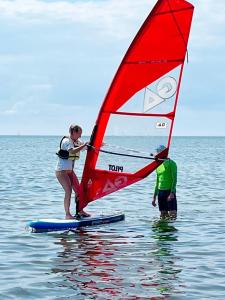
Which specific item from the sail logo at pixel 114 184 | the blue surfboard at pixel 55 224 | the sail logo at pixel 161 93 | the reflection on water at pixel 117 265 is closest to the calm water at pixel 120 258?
the reflection on water at pixel 117 265

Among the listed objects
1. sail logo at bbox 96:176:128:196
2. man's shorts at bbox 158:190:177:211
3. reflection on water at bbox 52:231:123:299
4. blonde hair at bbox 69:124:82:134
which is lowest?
reflection on water at bbox 52:231:123:299

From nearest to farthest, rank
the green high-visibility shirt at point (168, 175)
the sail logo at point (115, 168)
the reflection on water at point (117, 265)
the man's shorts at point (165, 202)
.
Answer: the reflection on water at point (117, 265), the sail logo at point (115, 168), the green high-visibility shirt at point (168, 175), the man's shorts at point (165, 202)

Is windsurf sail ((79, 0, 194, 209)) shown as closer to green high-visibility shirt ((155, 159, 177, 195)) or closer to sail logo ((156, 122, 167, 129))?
sail logo ((156, 122, 167, 129))

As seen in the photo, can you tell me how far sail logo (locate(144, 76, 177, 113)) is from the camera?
14.0 metres

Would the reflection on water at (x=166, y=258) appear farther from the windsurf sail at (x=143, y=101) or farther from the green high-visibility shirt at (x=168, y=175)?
the windsurf sail at (x=143, y=101)

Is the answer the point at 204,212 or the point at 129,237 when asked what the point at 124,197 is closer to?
the point at 204,212

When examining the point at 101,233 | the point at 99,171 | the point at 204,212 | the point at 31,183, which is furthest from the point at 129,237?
the point at 31,183

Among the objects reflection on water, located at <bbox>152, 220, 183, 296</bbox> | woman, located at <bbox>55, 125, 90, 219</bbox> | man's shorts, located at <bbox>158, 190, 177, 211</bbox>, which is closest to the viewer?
reflection on water, located at <bbox>152, 220, 183, 296</bbox>

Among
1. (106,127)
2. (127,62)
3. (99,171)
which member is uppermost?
(127,62)

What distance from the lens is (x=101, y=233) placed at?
46.8ft

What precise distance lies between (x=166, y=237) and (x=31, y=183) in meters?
17.3

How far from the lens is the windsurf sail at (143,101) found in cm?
1386

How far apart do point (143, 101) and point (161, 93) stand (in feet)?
1.31

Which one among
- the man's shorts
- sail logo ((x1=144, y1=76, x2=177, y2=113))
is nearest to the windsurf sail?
sail logo ((x1=144, y1=76, x2=177, y2=113))
